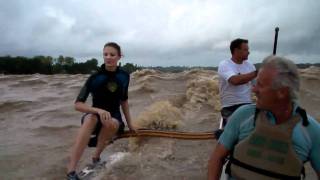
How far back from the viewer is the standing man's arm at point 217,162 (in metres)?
2.68

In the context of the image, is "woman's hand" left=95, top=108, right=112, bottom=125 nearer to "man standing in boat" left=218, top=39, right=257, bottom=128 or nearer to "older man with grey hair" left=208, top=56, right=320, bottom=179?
"man standing in boat" left=218, top=39, right=257, bottom=128

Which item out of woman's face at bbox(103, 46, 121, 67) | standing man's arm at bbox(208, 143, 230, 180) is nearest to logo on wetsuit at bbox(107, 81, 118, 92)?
woman's face at bbox(103, 46, 121, 67)

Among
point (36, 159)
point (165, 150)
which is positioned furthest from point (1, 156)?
point (165, 150)

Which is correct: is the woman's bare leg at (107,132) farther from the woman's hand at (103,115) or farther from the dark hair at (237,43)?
the dark hair at (237,43)

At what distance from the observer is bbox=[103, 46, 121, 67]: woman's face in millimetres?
4809

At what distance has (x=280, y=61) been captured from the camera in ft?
7.95

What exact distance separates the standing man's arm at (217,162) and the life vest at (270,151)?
159 millimetres

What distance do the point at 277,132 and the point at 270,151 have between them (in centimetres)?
11

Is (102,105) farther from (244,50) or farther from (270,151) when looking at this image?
(270,151)

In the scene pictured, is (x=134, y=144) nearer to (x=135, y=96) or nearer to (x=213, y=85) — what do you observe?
(x=213, y=85)

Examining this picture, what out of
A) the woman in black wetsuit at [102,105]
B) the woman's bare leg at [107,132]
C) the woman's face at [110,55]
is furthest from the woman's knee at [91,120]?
the woman's face at [110,55]

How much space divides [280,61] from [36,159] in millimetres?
4920

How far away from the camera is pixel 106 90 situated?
493 centimetres

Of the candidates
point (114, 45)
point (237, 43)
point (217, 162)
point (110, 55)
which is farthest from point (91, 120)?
point (217, 162)
